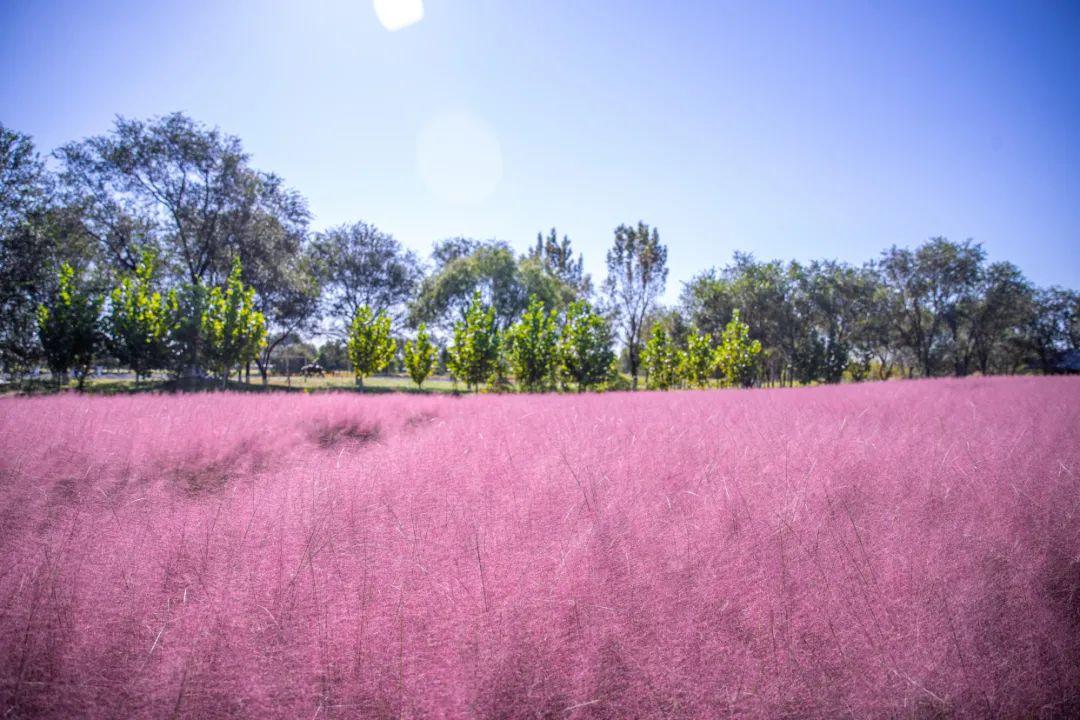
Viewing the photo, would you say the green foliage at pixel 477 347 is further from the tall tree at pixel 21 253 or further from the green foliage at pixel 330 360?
the green foliage at pixel 330 360

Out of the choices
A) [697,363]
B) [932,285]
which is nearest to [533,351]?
[697,363]

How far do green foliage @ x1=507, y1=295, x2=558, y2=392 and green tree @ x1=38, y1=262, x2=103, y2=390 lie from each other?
12.8m

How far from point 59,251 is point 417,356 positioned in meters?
15.7

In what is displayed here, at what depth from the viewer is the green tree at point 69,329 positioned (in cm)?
1141

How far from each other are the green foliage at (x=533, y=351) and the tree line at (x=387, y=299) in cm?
8

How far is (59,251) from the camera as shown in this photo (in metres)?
17.9

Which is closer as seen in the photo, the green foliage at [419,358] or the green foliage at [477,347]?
the green foliage at [477,347]

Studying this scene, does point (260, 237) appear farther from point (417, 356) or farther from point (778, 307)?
point (778, 307)

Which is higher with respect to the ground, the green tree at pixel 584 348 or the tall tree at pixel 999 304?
the tall tree at pixel 999 304

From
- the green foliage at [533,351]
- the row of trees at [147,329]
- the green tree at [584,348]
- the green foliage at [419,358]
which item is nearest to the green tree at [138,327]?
the row of trees at [147,329]

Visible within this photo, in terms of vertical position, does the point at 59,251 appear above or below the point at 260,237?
below

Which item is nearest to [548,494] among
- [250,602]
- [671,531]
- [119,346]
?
[671,531]

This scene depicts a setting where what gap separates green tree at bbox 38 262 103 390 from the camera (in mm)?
11414

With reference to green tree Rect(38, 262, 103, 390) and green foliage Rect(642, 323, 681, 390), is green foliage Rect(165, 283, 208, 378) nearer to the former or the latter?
green tree Rect(38, 262, 103, 390)
